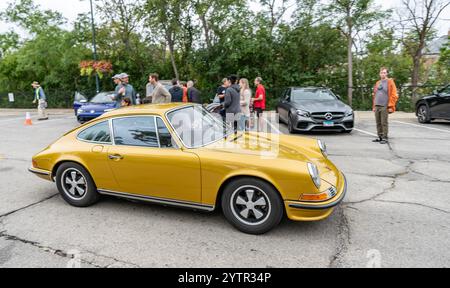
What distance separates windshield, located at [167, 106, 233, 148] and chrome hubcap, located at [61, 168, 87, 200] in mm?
1532

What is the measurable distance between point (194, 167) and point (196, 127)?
0.75 m

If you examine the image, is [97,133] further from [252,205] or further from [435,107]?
[435,107]

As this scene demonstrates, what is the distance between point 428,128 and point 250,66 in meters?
10.1

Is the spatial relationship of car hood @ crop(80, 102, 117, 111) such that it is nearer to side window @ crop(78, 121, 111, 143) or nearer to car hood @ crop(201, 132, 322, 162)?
side window @ crop(78, 121, 111, 143)

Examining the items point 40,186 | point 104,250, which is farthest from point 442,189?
point 40,186

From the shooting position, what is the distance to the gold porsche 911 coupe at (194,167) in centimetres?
327

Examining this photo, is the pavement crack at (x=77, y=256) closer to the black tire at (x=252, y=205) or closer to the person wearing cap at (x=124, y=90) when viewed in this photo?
the black tire at (x=252, y=205)

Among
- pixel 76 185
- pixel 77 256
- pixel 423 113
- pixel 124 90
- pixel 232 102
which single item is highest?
pixel 124 90

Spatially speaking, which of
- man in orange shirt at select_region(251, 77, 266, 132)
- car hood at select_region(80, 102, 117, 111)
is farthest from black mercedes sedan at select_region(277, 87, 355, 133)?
car hood at select_region(80, 102, 117, 111)

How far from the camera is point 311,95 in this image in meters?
10.5

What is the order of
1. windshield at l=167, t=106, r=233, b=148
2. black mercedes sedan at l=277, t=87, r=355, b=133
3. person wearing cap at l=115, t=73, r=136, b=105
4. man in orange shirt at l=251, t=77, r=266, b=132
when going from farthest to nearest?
man in orange shirt at l=251, t=77, r=266, b=132, black mercedes sedan at l=277, t=87, r=355, b=133, person wearing cap at l=115, t=73, r=136, b=105, windshield at l=167, t=106, r=233, b=148

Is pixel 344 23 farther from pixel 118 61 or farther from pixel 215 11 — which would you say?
pixel 118 61

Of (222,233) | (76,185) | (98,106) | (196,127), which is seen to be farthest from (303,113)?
(98,106)

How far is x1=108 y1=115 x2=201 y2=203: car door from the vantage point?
11.8ft
